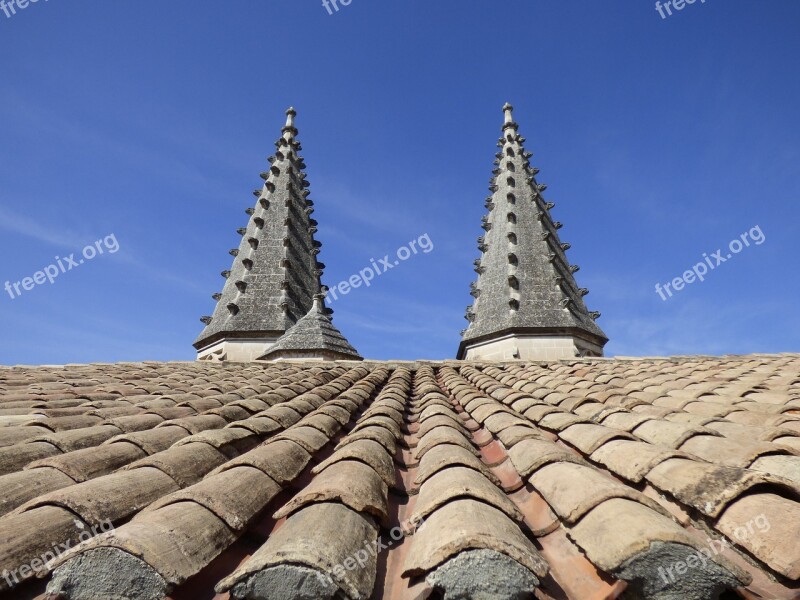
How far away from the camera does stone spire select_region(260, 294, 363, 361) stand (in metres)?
13.1

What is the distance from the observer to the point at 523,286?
19438 mm

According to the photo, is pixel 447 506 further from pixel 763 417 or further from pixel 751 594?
pixel 763 417

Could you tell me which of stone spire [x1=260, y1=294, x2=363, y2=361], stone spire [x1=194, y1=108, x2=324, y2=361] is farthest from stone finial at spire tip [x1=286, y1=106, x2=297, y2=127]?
stone spire [x1=260, y1=294, x2=363, y2=361]

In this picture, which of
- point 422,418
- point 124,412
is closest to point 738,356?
point 422,418

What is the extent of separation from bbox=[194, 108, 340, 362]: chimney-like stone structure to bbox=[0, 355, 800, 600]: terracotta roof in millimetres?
14887

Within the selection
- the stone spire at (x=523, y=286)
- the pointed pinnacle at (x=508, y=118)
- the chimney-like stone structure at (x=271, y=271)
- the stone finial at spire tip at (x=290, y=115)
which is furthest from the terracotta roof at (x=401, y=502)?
the stone finial at spire tip at (x=290, y=115)

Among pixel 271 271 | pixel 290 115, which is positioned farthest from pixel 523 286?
pixel 290 115

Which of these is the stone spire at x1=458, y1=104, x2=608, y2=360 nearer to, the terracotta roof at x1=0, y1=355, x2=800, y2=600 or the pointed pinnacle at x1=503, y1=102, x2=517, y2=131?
the pointed pinnacle at x1=503, y1=102, x2=517, y2=131

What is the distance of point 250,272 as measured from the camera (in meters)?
21.2

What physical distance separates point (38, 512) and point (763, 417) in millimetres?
4338

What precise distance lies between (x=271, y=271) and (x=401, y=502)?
778 inches

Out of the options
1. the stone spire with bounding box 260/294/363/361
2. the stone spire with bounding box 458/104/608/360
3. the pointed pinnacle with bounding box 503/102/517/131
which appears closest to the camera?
the stone spire with bounding box 260/294/363/361

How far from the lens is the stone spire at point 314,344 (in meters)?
13.1

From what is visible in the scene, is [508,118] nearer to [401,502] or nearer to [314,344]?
[314,344]
